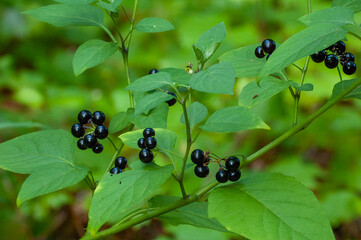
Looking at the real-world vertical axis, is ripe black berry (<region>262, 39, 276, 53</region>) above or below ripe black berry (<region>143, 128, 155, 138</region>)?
above

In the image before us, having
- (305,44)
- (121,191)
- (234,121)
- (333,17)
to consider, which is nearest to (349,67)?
(333,17)

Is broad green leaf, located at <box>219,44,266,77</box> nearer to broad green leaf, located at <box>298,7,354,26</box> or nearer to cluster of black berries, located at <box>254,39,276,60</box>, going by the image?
cluster of black berries, located at <box>254,39,276,60</box>

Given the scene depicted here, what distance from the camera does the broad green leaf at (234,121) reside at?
1.22m

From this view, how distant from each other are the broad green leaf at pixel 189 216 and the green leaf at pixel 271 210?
237 mm

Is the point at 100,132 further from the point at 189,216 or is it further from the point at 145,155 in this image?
the point at 189,216

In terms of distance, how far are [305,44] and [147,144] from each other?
1.84 feet

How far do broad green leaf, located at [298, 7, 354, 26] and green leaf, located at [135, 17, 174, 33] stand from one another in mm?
525

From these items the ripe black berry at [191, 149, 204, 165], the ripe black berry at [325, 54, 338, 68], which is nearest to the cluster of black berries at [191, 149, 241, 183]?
the ripe black berry at [191, 149, 204, 165]

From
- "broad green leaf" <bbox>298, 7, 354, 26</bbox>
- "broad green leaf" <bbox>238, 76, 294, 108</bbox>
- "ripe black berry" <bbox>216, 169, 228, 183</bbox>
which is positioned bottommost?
"ripe black berry" <bbox>216, 169, 228, 183</bbox>

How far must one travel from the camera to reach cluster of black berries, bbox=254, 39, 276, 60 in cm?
141

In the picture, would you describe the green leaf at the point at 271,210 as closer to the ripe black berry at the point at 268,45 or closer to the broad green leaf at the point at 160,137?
the broad green leaf at the point at 160,137

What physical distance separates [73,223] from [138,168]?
2.89 metres

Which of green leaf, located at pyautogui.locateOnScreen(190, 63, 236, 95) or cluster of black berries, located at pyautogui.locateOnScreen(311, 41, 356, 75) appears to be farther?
cluster of black berries, located at pyautogui.locateOnScreen(311, 41, 356, 75)

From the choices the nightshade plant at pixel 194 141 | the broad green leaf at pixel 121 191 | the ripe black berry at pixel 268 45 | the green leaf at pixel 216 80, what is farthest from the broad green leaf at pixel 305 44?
the broad green leaf at pixel 121 191
